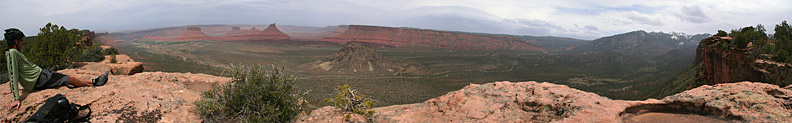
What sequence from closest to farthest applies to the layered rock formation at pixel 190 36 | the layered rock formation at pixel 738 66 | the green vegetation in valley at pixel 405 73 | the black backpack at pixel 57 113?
the black backpack at pixel 57 113 < the layered rock formation at pixel 738 66 < the green vegetation in valley at pixel 405 73 < the layered rock formation at pixel 190 36

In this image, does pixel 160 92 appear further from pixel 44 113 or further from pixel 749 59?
pixel 749 59

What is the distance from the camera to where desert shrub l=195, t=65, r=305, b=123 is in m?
5.83

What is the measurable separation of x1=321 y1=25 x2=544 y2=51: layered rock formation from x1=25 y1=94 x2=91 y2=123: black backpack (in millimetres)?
90939

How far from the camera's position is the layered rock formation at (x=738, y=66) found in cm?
1191

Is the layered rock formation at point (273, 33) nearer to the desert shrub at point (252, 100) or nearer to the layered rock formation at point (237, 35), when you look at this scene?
the layered rock formation at point (237, 35)

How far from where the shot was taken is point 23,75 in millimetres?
5961

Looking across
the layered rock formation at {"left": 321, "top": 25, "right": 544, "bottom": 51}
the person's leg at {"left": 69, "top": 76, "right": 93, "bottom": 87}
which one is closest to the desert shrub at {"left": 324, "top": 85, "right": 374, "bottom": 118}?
the person's leg at {"left": 69, "top": 76, "right": 93, "bottom": 87}

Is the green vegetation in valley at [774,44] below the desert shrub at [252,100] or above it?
above

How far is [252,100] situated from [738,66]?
63.8ft

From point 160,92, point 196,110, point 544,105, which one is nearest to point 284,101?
point 196,110

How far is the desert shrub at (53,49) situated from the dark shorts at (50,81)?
9.19 metres

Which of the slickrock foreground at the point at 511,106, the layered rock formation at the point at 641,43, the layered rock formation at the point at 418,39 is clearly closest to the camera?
the slickrock foreground at the point at 511,106

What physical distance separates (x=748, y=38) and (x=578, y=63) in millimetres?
59592

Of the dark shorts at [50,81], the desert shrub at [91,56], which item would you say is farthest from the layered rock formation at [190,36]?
the dark shorts at [50,81]
